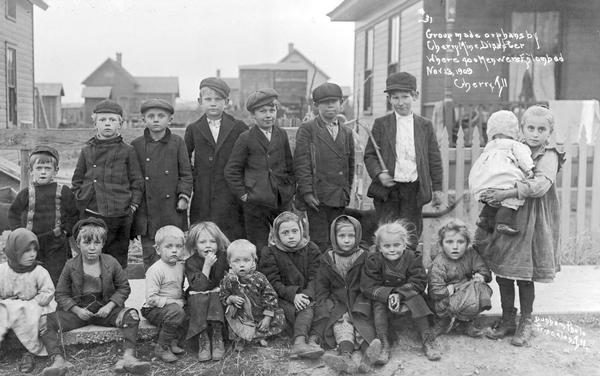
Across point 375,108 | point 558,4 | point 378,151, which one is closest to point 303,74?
point 375,108

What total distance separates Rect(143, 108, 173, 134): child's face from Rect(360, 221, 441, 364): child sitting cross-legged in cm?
174

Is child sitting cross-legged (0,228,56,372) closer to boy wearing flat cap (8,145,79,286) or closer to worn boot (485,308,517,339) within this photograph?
boy wearing flat cap (8,145,79,286)

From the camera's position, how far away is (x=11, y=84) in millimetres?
17188

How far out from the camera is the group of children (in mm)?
4066

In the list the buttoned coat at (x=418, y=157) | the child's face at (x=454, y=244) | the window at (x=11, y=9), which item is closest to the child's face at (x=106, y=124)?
the buttoned coat at (x=418, y=157)

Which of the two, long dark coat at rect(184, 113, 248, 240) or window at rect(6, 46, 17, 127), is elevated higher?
window at rect(6, 46, 17, 127)

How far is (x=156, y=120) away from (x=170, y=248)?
1.00 meters

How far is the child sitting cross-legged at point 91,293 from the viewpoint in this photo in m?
4.00

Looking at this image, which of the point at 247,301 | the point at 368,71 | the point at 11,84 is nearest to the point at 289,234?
the point at 247,301

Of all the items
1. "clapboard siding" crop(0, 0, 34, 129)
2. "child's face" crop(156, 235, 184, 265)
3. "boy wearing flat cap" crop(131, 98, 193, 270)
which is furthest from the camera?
"clapboard siding" crop(0, 0, 34, 129)

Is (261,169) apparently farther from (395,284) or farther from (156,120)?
(395,284)

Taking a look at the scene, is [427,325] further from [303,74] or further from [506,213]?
[303,74]

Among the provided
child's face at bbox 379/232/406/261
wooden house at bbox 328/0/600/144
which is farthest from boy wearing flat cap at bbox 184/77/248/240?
wooden house at bbox 328/0/600/144

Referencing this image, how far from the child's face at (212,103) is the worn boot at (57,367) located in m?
2.04
